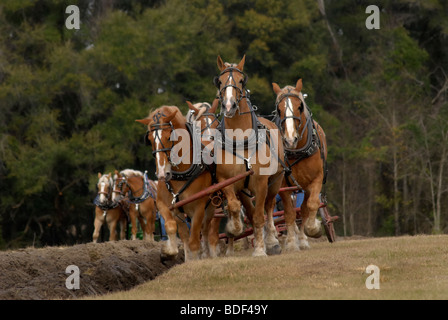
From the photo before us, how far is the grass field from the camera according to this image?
433 inches

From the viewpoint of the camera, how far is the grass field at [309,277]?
10992 millimetres

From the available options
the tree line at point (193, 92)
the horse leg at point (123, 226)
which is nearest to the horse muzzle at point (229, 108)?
the horse leg at point (123, 226)

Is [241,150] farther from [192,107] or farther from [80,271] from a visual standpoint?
[80,271]

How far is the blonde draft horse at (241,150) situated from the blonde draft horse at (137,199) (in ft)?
39.9

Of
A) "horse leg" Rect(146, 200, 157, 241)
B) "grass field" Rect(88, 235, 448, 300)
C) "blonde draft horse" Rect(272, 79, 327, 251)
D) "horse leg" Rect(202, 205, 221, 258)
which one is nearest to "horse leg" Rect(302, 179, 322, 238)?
"blonde draft horse" Rect(272, 79, 327, 251)

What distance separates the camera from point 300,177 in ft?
53.0

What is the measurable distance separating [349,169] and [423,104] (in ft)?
13.8

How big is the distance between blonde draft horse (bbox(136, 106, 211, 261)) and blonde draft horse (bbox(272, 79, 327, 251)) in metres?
1.85

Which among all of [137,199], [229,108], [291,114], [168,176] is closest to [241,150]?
[229,108]

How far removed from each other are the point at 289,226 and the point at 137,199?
11.0 meters

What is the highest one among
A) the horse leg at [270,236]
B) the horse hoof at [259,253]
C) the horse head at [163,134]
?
the horse head at [163,134]

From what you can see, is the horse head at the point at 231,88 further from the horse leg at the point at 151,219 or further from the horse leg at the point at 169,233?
the horse leg at the point at 151,219

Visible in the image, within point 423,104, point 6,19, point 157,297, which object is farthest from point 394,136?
point 157,297
